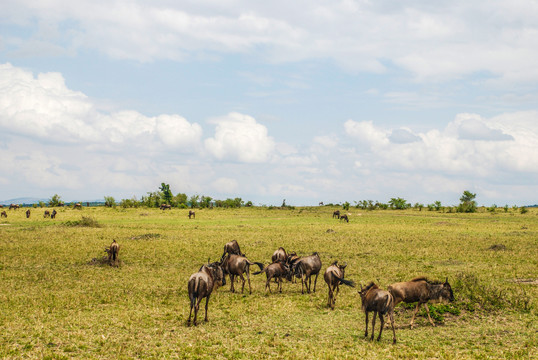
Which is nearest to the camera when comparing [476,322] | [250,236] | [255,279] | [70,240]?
[476,322]

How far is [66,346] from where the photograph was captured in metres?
11.6

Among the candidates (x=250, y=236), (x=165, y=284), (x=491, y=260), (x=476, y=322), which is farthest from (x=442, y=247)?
(x=165, y=284)

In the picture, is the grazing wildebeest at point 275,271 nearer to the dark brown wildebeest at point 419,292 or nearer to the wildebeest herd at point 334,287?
the wildebeest herd at point 334,287

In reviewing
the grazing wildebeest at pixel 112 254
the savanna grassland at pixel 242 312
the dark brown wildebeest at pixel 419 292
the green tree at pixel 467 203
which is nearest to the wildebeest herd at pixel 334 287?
the dark brown wildebeest at pixel 419 292

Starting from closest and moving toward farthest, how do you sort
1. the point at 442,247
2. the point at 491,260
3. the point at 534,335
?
A: the point at 534,335, the point at 491,260, the point at 442,247

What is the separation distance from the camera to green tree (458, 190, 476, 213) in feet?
292

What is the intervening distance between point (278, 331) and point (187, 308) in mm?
4097

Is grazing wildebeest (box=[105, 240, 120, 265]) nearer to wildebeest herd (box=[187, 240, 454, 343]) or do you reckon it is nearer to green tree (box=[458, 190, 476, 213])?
wildebeest herd (box=[187, 240, 454, 343])

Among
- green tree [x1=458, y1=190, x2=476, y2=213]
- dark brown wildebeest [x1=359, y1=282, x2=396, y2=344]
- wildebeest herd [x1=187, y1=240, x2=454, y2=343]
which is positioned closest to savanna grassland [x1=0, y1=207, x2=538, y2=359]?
wildebeest herd [x1=187, y1=240, x2=454, y2=343]

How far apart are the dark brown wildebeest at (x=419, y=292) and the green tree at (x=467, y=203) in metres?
82.2

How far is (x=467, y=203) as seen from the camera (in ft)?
314

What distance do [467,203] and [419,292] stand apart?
91.3 meters

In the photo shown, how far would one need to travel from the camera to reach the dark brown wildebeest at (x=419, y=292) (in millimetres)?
13211

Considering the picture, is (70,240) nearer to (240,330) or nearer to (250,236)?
(250,236)
